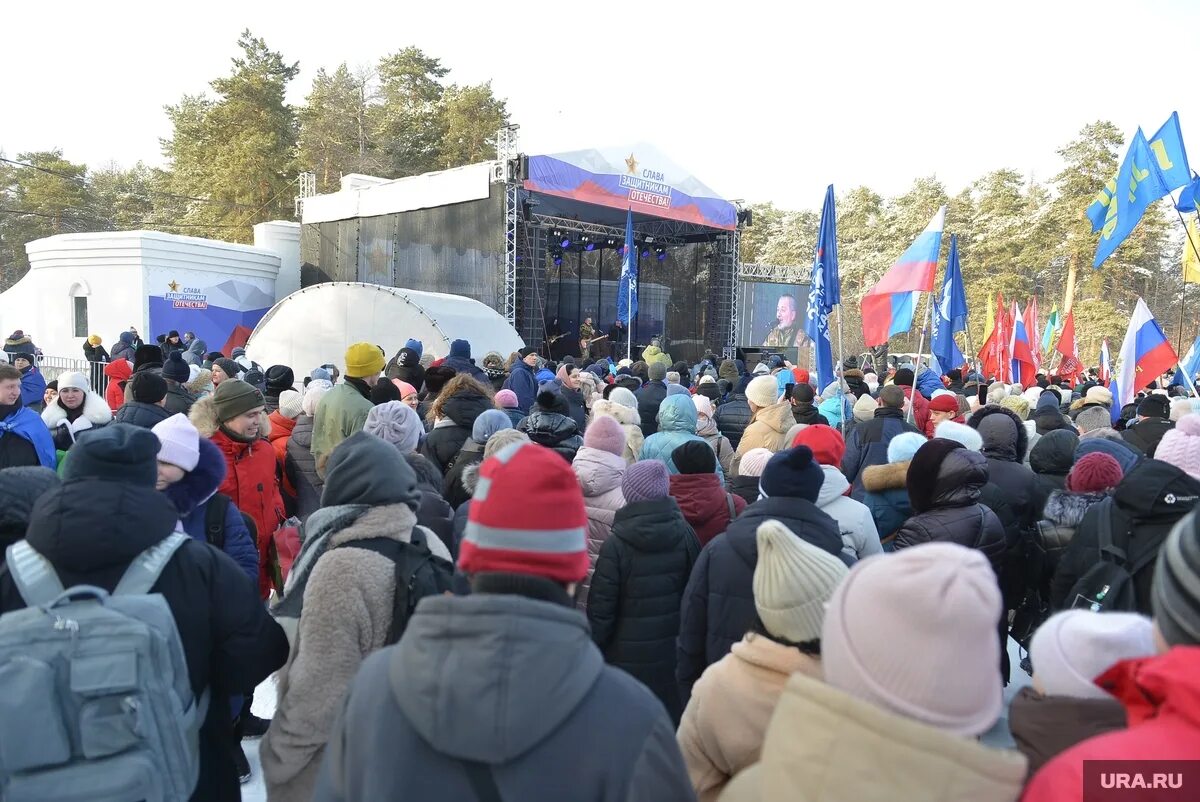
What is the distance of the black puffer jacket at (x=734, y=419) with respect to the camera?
7.07 m

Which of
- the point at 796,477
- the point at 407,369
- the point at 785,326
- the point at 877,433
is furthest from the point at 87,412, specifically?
the point at 785,326

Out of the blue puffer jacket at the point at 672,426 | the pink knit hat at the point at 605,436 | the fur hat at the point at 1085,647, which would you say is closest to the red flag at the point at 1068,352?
the blue puffer jacket at the point at 672,426

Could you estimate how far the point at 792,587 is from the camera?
1771mm

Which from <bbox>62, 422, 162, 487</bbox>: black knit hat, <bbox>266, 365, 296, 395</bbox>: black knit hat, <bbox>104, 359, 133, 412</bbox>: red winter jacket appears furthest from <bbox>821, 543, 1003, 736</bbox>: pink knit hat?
<bbox>104, 359, 133, 412</bbox>: red winter jacket

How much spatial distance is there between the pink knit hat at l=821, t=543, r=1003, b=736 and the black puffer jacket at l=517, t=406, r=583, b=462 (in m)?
3.31

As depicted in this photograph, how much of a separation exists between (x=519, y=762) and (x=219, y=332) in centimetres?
2333

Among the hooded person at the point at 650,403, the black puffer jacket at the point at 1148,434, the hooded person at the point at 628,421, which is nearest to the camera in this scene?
the hooded person at the point at 628,421

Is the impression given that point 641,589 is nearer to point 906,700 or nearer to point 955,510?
point 955,510

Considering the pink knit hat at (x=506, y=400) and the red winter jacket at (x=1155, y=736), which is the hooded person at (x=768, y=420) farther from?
the red winter jacket at (x=1155, y=736)

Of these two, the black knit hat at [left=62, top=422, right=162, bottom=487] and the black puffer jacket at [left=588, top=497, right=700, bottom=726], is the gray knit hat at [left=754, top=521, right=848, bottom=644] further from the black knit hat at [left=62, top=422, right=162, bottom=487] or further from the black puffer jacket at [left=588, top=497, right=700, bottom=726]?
the black knit hat at [left=62, top=422, right=162, bottom=487]

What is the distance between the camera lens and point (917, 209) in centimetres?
4012

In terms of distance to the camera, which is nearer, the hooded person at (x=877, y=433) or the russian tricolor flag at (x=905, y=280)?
the hooded person at (x=877, y=433)

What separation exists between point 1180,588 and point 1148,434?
526 cm

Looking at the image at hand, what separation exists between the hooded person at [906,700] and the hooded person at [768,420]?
13.0 feet
